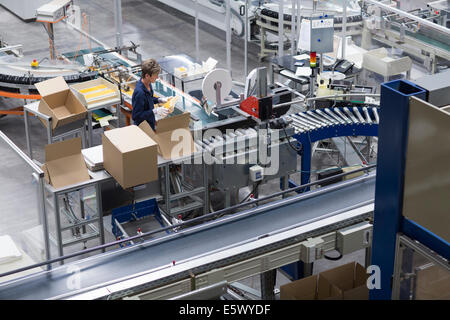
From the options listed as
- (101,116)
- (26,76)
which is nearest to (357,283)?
(101,116)

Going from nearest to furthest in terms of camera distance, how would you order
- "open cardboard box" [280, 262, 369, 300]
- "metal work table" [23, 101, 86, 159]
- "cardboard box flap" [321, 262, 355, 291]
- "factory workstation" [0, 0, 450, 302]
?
"factory workstation" [0, 0, 450, 302], "open cardboard box" [280, 262, 369, 300], "cardboard box flap" [321, 262, 355, 291], "metal work table" [23, 101, 86, 159]

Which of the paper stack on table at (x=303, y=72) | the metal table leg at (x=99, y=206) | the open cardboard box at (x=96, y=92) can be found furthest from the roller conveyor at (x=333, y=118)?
the open cardboard box at (x=96, y=92)

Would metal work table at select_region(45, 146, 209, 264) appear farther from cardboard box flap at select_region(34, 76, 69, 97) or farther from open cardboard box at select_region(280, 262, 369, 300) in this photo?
open cardboard box at select_region(280, 262, 369, 300)

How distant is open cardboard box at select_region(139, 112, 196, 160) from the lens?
530 centimetres

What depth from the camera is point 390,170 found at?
10.9 feet

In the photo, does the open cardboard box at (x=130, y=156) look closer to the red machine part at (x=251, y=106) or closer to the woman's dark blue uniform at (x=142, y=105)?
the woman's dark blue uniform at (x=142, y=105)

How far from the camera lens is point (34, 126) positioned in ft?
26.3

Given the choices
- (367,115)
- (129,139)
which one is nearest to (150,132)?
(129,139)

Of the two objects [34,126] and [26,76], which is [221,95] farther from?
[34,126]

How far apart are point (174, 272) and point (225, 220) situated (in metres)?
0.69

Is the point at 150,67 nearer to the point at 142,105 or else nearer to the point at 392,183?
the point at 142,105

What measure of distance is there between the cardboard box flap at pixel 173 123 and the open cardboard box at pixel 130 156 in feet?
0.90

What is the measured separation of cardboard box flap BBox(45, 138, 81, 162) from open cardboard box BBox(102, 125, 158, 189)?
21cm

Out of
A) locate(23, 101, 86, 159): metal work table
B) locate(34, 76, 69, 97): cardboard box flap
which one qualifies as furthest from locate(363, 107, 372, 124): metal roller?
locate(34, 76, 69, 97): cardboard box flap
